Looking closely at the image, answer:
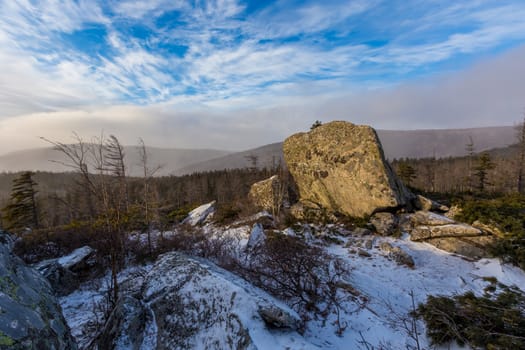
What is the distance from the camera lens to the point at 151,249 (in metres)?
10.2

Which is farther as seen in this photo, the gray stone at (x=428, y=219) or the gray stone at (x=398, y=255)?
the gray stone at (x=428, y=219)

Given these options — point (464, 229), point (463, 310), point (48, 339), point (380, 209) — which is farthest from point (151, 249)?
point (464, 229)

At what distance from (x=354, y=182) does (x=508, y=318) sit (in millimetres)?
9319

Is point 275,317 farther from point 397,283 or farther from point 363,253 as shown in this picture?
point 363,253

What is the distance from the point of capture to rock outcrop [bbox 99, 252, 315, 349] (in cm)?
345

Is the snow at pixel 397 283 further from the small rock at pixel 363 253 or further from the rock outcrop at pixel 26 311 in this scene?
the rock outcrop at pixel 26 311

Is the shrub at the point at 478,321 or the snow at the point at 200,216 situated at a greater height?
the shrub at the point at 478,321

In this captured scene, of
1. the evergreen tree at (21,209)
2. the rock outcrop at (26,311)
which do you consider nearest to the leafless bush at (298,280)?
the rock outcrop at (26,311)

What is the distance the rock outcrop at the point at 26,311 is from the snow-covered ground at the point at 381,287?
233 centimetres

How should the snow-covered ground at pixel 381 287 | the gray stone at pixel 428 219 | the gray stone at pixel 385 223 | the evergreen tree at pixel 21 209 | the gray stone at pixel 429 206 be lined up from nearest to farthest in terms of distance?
1. the snow-covered ground at pixel 381 287
2. the gray stone at pixel 428 219
3. the gray stone at pixel 385 223
4. the gray stone at pixel 429 206
5. the evergreen tree at pixel 21 209

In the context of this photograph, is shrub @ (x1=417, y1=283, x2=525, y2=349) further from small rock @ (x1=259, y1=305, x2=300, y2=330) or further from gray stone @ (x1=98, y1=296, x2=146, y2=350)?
gray stone @ (x1=98, y1=296, x2=146, y2=350)

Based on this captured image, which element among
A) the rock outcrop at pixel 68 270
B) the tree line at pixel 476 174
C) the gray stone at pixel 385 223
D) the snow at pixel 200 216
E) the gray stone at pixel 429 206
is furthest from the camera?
the tree line at pixel 476 174

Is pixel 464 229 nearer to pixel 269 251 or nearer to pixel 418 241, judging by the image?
pixel 418 241

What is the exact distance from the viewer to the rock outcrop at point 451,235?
9289mm
